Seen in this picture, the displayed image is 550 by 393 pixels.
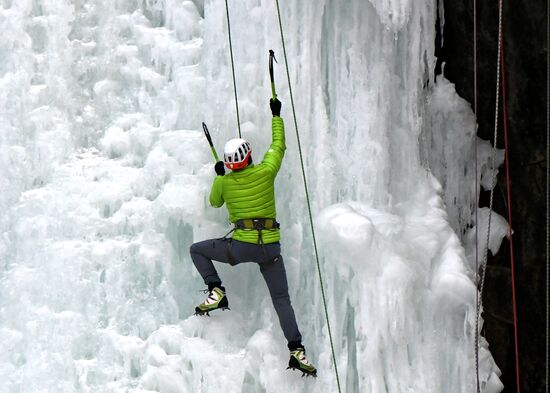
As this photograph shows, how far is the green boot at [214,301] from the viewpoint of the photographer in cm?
529

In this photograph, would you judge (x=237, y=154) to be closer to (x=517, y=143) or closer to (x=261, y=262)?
(x=261, y=262)

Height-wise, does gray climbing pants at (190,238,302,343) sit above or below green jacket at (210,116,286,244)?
below

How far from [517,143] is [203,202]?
2.56m

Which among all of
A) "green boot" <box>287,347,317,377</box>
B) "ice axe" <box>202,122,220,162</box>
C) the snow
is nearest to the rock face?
the snow

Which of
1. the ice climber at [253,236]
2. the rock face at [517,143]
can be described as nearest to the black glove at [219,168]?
the ice climber at [253,236]

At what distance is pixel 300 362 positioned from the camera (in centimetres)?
516

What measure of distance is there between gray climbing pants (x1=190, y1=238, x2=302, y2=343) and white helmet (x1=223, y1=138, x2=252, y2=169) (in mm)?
474

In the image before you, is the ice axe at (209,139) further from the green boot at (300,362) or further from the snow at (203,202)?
the green boot at (300,362)

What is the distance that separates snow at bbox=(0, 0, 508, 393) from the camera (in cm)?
547

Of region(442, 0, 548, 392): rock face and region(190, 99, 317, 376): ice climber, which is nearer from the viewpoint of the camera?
region(190, 99, 317, 376): ice climber

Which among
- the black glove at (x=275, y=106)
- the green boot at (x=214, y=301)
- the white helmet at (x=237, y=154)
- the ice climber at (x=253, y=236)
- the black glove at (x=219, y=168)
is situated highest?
the black glove at (x=275, y=106)

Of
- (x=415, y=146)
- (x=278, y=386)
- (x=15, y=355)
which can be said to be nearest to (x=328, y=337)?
(x=278, y=386)

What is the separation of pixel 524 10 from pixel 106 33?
3.12 meters

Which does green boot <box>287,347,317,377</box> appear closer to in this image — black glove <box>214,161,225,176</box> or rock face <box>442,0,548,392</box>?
black glove <box>214,161,225,176</box>
